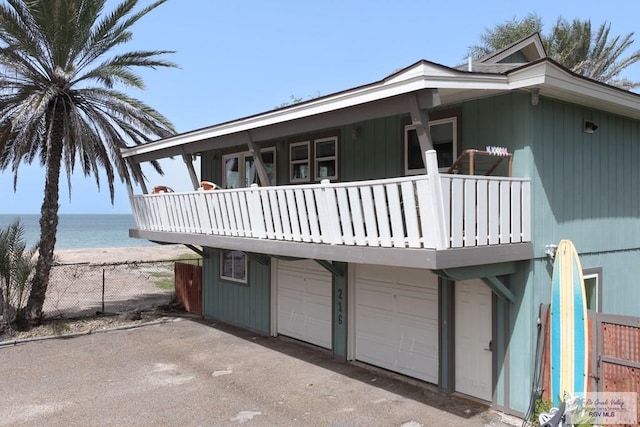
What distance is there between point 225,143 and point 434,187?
4993 mm

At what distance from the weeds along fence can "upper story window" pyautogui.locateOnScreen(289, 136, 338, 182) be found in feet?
21.3

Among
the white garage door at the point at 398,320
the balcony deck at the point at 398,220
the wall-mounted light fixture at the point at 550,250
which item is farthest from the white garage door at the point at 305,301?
the wall-mounted light fixture at the point at 550,250

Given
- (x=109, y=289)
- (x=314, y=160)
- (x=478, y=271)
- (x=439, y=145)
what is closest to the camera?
(x=478, y=271)

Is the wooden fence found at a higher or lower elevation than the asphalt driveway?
higher

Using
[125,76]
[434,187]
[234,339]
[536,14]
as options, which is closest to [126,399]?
[234,339]

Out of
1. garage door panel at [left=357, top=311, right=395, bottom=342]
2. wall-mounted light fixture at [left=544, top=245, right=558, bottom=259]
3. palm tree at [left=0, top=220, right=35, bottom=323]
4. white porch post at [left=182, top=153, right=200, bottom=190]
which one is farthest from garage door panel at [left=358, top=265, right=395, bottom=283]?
palm tree at [left=0, top=220, right=35, bottom=323]

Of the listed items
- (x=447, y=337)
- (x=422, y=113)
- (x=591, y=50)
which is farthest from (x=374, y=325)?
(x=591, y=50)

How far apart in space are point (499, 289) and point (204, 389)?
4.70 meters

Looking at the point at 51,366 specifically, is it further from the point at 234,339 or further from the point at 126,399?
the point at 234,339

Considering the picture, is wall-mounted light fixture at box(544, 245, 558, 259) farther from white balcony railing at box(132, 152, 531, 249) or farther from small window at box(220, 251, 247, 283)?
small window at box(220, 251, 247, 283)

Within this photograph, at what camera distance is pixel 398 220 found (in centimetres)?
565

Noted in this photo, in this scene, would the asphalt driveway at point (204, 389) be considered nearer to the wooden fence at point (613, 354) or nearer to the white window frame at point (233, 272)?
the wooden fence at point (613, 354)

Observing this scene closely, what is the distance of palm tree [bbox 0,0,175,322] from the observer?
10.2 metres

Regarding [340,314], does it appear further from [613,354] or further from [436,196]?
[613,354]
